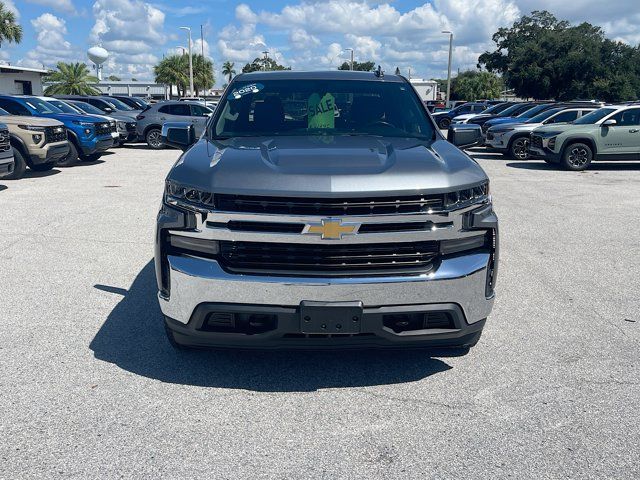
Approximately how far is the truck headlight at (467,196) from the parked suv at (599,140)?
43.2 ft

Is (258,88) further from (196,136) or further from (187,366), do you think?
(187,366)

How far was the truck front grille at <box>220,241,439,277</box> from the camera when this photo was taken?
3.24 metres

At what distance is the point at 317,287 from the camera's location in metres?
3.18

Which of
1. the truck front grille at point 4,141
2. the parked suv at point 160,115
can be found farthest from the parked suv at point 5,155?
the parked suv at point 160,115

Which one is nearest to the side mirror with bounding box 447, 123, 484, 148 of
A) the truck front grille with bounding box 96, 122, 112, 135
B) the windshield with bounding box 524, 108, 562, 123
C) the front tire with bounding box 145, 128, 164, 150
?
the truck front grille with bounding box 96, 122, 112, 135

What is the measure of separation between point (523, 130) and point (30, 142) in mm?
13121

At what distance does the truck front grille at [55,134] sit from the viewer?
43.2 feet

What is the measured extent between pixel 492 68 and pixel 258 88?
5043 cm

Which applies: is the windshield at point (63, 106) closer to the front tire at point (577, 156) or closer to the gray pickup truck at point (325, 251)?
the front tire at point (577, 156)

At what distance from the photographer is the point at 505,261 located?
6543 millimetres

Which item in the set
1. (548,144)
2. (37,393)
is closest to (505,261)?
(37,393)

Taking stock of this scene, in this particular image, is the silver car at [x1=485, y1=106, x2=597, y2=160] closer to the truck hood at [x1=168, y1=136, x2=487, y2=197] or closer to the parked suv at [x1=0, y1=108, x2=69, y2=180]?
the parked suv at [x1=0, y1=108, x2=69, y2=180]

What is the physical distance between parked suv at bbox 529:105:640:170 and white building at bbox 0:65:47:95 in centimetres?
3872

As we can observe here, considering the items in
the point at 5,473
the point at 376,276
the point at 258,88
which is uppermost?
the point at 258,88
